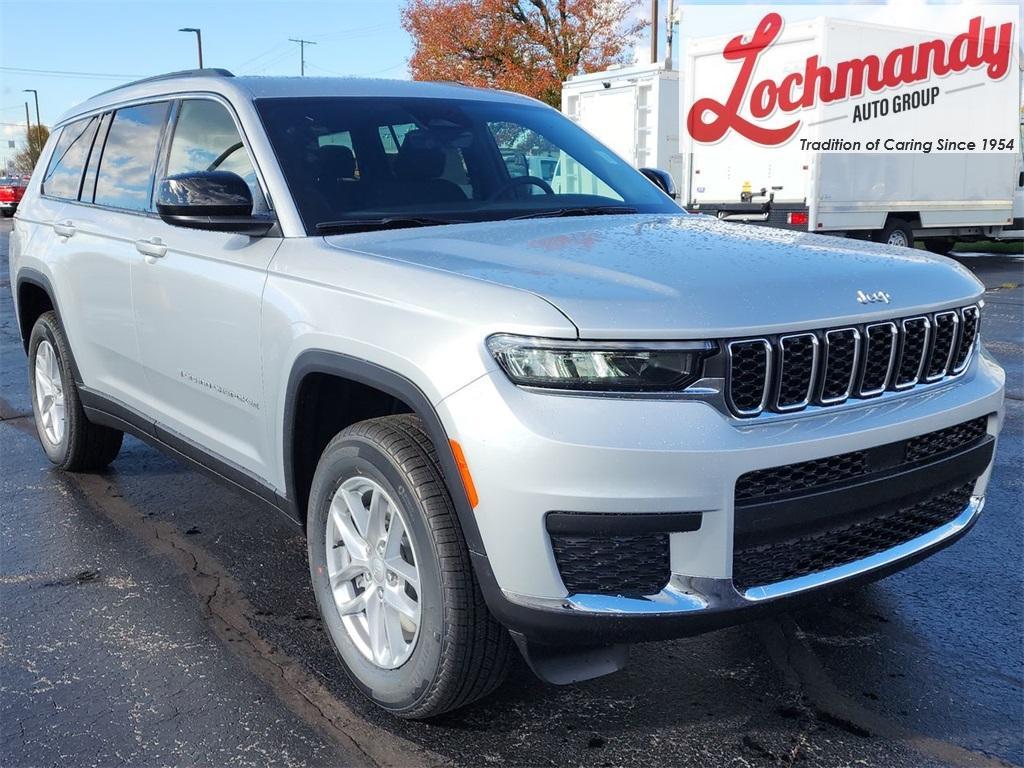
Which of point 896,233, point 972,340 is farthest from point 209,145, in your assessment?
point 896,233

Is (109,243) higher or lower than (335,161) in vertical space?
lower

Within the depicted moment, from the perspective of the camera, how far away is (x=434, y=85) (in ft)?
15.0

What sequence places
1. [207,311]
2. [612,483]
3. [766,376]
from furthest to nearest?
[207,311], [766,376], [612,483]

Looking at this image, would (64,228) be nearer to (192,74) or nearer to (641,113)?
(192,74)

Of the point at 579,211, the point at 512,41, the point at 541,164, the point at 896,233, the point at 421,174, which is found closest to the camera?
the point at 421,174

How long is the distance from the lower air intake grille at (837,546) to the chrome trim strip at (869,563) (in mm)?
12

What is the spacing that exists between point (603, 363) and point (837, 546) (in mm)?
829

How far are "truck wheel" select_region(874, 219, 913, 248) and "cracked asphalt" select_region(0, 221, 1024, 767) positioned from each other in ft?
38.7

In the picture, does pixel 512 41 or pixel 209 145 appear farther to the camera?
pixel 512 41

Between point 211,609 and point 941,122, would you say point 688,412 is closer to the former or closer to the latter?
point 211,609

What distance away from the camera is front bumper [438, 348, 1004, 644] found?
2.45 m

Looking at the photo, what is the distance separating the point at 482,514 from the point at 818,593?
90 cm

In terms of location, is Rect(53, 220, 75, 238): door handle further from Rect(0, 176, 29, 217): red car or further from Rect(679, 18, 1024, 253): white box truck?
Rect(0, 176, 29, 217): red car

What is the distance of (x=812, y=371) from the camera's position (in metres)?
2.67
